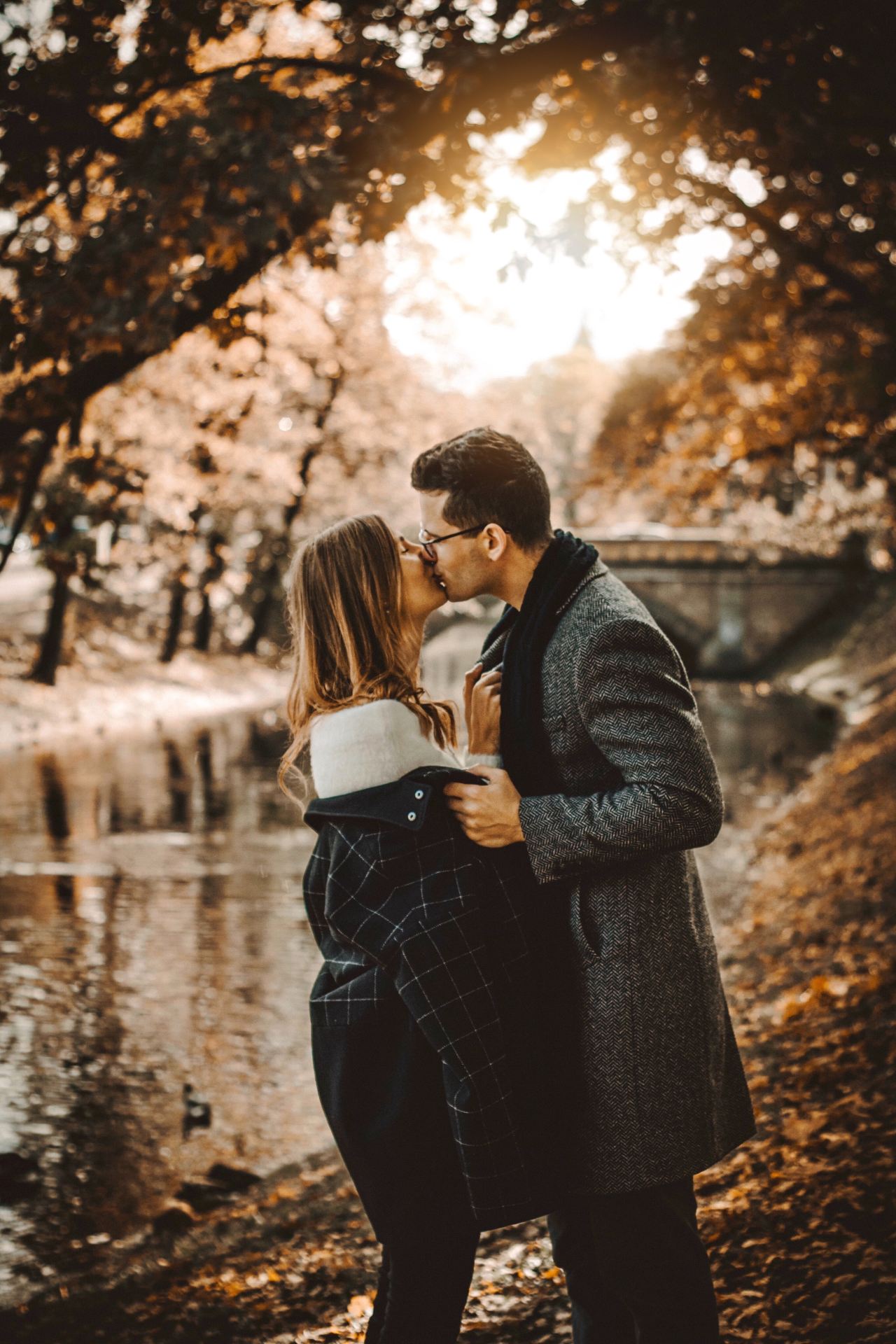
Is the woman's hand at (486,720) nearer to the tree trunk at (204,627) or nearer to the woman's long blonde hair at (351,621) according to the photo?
the woman's long blonde hair at (351,621)

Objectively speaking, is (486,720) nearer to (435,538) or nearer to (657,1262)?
(435,538)

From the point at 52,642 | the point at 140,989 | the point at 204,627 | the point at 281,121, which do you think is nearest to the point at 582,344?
the point at 204,627

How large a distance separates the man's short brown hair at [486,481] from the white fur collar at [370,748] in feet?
1.41

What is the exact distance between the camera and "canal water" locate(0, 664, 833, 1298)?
5.01 m

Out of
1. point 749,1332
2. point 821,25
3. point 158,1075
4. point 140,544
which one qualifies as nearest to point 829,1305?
point 749,1332

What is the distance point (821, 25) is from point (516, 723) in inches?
162

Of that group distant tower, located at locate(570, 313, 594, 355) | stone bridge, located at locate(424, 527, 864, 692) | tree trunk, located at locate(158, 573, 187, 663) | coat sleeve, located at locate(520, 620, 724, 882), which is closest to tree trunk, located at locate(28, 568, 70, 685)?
tree trunk, located at locate(158, 573, 187, 663)

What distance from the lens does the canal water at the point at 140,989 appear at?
Result: 5.01 metres

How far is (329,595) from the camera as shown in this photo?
2.31 meters

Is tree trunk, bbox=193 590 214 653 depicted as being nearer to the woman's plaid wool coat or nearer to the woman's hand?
the woman's hand

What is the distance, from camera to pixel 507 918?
A: 2.21 m

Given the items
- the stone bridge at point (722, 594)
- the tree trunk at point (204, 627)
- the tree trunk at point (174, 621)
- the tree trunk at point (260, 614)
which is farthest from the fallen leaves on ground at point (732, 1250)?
the stone bridge at point (722, 594)

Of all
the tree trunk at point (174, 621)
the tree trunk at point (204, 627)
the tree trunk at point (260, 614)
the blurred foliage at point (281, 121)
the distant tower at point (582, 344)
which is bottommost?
the blurred foliage at point (281, 121)

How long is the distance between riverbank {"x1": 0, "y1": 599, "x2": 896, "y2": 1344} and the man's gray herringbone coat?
4.07 feet
